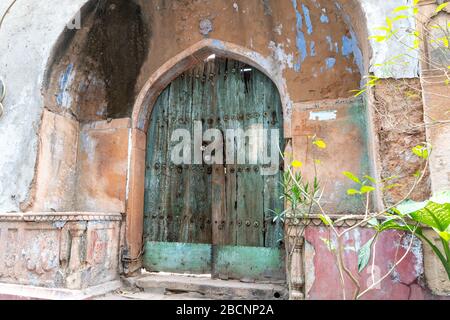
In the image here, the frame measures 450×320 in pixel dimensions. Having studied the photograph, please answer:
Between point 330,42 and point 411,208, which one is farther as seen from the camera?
point 330,42

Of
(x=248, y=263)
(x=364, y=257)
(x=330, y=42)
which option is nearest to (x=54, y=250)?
(x=248, y=263)

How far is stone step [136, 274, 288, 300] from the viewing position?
120 inches

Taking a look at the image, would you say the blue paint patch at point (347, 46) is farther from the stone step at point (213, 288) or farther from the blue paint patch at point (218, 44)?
the stone step at point (213, 288)

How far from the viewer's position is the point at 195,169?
3770 mm

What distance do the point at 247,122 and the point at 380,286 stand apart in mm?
2065

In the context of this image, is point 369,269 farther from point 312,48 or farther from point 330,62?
point 312,48

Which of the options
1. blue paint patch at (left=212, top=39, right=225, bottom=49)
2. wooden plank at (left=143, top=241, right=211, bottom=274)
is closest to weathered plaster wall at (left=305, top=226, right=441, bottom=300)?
wooden plank at (left=143, top=241, right=211, bottom=274)

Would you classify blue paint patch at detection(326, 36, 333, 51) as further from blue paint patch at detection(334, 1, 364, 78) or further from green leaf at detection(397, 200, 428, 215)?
green leaf at detection(397, 200, 428, 215)

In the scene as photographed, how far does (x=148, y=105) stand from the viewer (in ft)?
13.2

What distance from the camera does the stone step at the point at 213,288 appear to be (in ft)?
10.0

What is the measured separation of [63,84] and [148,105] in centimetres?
92

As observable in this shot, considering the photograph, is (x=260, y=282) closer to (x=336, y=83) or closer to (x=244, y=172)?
(x=244, y=172)

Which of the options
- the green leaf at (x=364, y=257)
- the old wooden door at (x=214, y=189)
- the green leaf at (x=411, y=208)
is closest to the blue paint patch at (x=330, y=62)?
the old wooden door at (x=214, y=189)

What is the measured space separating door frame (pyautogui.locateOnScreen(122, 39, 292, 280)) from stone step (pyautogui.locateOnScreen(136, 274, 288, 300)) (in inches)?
12.7
